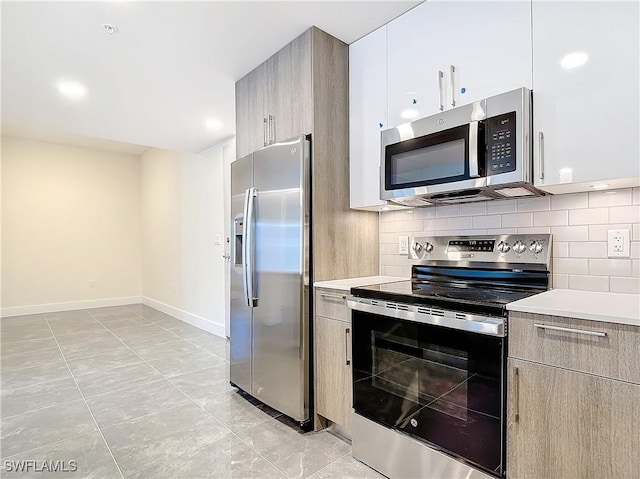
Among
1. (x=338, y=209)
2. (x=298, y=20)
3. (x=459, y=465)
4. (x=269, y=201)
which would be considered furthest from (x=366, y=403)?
(x=298, y=20)

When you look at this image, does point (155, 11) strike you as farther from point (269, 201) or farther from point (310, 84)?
point (269, 201)

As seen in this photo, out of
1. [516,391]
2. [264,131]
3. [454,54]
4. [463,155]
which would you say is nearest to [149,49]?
[264,131]

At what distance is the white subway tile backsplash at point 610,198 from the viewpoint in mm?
1635

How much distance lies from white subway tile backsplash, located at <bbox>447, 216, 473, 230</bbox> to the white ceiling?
4.14 feet

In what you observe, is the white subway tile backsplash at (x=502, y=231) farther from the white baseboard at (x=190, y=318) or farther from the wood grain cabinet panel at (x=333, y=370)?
the white baseboard at (x=190, y=318)

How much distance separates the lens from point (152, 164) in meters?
6.56

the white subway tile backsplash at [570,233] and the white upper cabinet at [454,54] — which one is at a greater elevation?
the white upper cabinet at [454,54]

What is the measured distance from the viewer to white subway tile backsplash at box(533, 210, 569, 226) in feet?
5.91

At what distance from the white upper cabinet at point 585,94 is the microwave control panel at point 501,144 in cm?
10

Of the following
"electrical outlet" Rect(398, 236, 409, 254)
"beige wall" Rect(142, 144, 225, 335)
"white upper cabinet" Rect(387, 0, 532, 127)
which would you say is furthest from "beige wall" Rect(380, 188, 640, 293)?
"beige wall" Rect(142, 144, 225, 335)

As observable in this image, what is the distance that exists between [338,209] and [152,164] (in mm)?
5342

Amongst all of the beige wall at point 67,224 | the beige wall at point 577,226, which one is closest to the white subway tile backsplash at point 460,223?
the beige wall at point 577,226

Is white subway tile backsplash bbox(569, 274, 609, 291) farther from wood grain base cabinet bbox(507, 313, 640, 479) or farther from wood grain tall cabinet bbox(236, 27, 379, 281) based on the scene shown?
wood grain tall cabinet bbox(236, 27, 379, 281)

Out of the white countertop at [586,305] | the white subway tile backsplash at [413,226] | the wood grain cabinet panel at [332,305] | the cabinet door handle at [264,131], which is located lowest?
the wood grain cabinet panel at [332,305]
